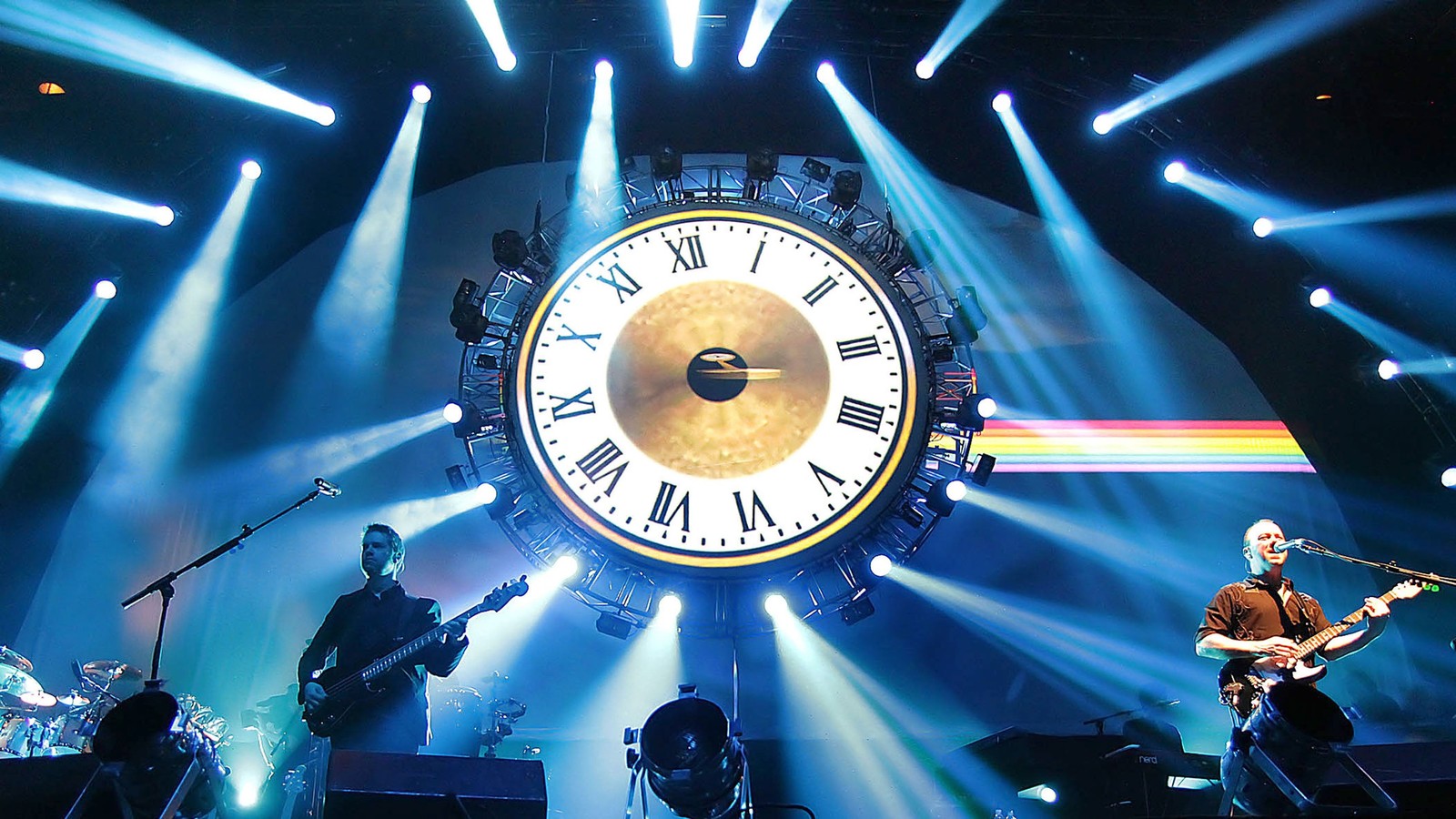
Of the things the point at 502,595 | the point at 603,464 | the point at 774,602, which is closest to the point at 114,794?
the point at 502,595

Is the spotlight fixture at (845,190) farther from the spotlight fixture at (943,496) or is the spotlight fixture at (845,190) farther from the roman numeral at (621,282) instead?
the spotlight fixture at (943,496)

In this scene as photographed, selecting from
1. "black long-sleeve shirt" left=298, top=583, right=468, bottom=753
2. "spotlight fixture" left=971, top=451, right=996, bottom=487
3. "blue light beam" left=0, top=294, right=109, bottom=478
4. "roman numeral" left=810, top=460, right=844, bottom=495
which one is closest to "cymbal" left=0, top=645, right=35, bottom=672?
"blue light beam" left=0, top=294, right=109, bottom=478

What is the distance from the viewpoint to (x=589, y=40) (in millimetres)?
4188

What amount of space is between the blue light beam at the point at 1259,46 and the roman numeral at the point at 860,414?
6.56 feet

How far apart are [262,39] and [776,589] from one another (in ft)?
→ 10.5

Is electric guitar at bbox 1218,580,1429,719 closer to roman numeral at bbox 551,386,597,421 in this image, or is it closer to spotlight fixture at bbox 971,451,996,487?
spotlight fixture at bbox 971,451,996,487

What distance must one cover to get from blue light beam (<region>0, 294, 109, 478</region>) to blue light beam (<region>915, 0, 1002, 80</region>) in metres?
3.90

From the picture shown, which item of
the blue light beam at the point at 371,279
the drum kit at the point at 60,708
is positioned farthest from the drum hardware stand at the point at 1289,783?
the blue light beam at the point at 371,279

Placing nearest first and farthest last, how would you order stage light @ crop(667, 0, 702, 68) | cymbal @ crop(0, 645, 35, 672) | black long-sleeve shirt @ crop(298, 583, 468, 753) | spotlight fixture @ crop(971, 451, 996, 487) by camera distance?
black long-sleeve shirt @ crop(298, 583, 468, 753) → spotlight fixture @ crop(971, 451, 996, 487) → cymbal @ crop(0, 645, 35, 672) → stage light @ crop(667, 0, 702, 68)

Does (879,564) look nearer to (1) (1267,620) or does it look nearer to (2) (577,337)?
(2) (577,337)

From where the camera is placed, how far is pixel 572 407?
3.48 meters

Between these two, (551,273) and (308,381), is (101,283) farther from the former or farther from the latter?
(551,273)

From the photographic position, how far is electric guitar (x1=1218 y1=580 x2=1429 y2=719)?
10.9 feet

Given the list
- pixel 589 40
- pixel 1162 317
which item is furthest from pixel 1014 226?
pixel 589 40
